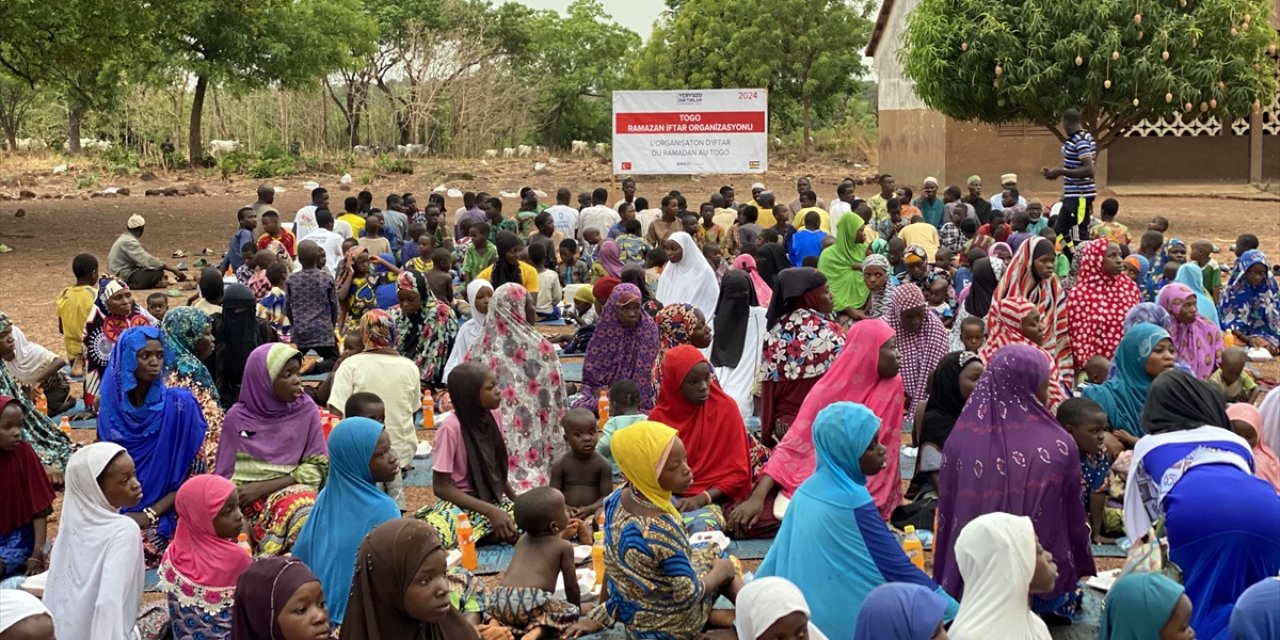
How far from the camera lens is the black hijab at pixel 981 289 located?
34.9 feet

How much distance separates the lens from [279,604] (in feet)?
13.8

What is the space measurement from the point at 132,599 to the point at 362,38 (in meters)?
31.1

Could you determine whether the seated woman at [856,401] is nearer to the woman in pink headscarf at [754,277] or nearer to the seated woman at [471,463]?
the seated woman at [471,463]

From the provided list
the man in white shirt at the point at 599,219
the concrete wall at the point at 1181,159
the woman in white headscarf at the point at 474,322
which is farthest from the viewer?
the concrete wall at the point at 1181,159

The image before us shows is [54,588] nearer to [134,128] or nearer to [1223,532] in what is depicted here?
[1223,532]

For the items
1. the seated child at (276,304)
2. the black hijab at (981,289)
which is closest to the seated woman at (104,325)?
the seated child at (276,304)

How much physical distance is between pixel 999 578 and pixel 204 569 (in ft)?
9.69

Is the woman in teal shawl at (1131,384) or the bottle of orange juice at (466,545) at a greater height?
the woman in teal shawl at (1131,384)

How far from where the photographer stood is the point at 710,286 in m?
11.4

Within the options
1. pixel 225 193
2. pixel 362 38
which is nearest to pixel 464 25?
pixel 362 38

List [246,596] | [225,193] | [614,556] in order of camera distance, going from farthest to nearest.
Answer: [225,193] → [614,556] → [246,596]

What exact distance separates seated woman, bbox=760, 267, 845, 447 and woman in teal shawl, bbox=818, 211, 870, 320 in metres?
3.41

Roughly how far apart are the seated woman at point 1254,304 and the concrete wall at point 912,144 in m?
16.8

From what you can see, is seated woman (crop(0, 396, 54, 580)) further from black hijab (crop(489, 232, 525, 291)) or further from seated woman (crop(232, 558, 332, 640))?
black hijab (crop(489, 232, 525, 291))
